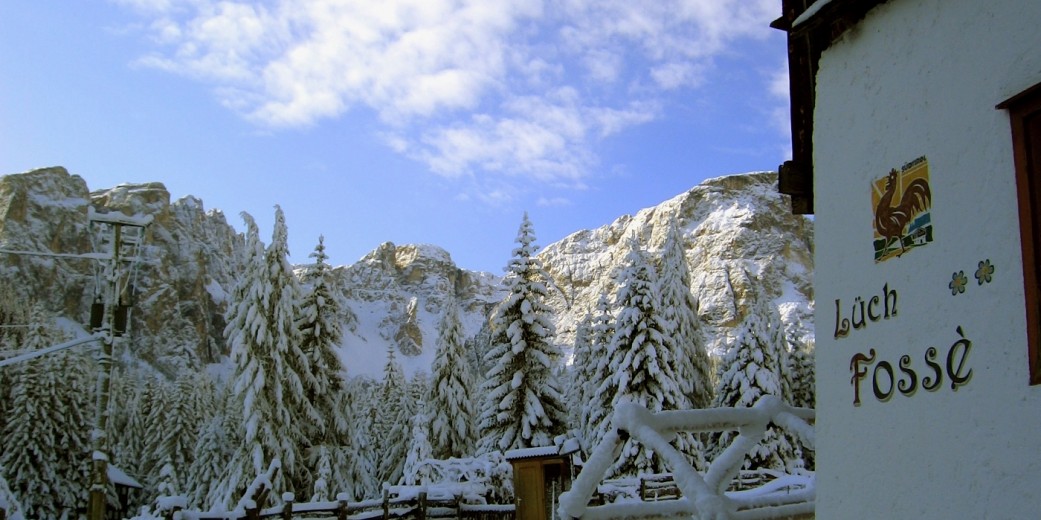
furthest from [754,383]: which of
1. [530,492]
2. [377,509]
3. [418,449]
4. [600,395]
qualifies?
[530,492]

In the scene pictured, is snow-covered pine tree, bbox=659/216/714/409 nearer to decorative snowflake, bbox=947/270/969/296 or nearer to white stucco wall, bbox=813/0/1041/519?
white stucco wall, bbox=813/0/1041/519

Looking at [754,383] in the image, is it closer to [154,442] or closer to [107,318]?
[107,318]

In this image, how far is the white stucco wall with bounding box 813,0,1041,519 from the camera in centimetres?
426

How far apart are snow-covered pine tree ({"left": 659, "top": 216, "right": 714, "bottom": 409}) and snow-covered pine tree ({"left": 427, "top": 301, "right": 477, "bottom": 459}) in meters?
9.94

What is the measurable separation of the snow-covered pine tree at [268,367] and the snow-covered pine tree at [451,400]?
831 cm

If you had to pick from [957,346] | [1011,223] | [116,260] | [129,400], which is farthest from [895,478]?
[129,400]

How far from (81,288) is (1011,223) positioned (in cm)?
15770

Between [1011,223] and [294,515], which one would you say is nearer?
[1011,223]

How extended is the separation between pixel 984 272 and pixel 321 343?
31612 millimetres

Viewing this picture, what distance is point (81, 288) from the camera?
14312cm

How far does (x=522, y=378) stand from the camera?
99.8 ft

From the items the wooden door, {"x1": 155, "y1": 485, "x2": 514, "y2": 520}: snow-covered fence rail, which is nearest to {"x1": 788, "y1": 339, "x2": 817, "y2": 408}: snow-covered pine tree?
{"x1": 155, "y1": 485, "x2": 514, "y2": 520}: snow-covered fence rail

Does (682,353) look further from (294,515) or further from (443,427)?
(294,515)

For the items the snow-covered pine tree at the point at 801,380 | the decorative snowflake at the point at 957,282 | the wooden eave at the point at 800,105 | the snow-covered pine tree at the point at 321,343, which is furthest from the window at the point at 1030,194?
the snow-covered pine tree at the point at 801,380
